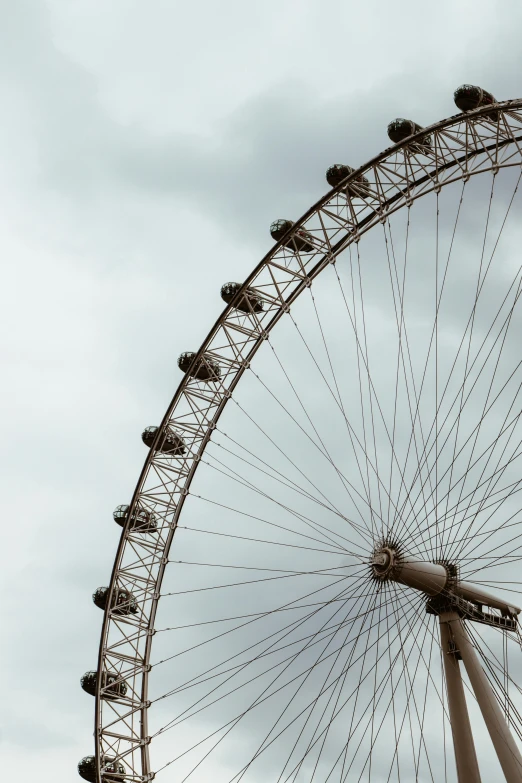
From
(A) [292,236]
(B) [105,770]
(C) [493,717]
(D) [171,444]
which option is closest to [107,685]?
(B) [105,770]

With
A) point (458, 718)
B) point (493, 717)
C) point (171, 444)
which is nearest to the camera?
point (493, 717)

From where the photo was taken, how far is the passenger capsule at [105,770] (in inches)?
1256

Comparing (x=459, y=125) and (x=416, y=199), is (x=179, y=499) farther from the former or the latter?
(x=459, y=125)

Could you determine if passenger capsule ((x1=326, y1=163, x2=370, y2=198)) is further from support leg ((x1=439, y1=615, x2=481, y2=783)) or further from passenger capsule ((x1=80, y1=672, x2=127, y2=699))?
passenger capsule ((x1=80, y1=672, x2=127, y2=699))

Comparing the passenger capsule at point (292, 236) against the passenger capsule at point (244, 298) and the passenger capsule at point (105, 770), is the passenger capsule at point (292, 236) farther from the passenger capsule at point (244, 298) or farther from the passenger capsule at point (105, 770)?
the passenger capsule at point (105, 770)

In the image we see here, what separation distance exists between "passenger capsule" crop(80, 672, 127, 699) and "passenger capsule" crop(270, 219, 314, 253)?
1244cm

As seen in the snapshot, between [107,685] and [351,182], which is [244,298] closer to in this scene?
[351,182]

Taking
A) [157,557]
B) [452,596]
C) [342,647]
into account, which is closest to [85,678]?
[157,557]

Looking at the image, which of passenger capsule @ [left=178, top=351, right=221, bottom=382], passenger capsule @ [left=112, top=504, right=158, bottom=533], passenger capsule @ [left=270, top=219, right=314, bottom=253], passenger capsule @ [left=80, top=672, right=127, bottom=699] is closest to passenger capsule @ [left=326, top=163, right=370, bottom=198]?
passenger capsule @ [left=270, top=219, right=314, bottom=253]

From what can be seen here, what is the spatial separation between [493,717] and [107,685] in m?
11.8

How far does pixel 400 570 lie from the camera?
26109 millimetres

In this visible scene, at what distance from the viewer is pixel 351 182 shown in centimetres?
3094

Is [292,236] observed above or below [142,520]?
above

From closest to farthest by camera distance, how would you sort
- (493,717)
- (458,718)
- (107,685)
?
(493,717) → (458,718) → (107,685)
